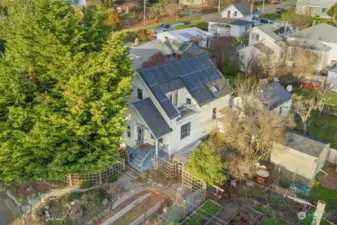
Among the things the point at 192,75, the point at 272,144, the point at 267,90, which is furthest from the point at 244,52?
the point at 272,144

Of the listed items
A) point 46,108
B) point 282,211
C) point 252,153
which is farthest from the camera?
point 252,153

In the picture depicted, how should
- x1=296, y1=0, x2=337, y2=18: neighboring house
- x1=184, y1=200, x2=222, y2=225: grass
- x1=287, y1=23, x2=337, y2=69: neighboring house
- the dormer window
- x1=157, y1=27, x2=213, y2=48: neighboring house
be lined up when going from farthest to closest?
x1=296, y1=0, x2=337, y2=18: neighboring house → x1=157, y1=27, x2=213, y2=48: neighboring house → x1=287, y1=23, x2=337, y2=69: neighboring house → the dormer window → x1=184, y1=200, x2=222, y2=225: grass

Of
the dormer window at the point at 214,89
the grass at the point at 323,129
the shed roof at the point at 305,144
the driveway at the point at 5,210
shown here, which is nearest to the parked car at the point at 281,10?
the grass at the point at 323,129

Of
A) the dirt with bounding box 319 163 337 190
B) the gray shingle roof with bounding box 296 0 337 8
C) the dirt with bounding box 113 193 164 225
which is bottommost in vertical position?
the dirt with bounding box 113 193 164 225

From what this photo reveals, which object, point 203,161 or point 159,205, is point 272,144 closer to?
point 203,161

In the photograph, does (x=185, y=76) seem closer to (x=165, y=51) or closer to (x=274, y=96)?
(x=274, y=96)

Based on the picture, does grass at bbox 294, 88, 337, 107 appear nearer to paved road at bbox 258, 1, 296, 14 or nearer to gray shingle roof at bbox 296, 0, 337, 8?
gray shingle roof at bbox 296, 0, 337, 8

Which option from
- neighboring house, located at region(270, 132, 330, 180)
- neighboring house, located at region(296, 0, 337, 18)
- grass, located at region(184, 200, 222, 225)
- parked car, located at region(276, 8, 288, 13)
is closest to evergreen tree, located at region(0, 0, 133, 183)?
grass, located at region(184, 200, 222, 225)
